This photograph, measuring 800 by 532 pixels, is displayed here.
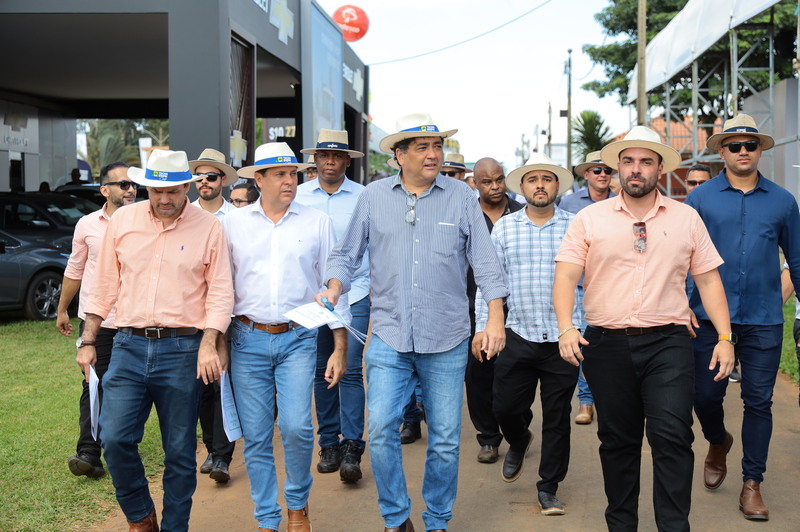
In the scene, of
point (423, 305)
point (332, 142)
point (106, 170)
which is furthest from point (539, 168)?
point (106, 170)

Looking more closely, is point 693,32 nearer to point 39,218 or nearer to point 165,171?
point 39,218

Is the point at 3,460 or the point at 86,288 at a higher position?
the point at 86,288

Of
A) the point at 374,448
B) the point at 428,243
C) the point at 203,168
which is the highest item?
the point at 203,168

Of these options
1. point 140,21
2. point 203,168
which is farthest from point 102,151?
point 203,168

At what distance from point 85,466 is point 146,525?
144 centimetres

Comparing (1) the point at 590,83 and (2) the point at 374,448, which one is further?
(1) the point at 590,83

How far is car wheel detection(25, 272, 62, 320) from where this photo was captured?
42.5ft

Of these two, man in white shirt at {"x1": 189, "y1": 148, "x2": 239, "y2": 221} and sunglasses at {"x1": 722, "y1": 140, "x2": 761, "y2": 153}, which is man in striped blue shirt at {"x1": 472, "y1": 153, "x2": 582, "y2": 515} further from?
man in white shirt at {"x1": 189, "y1": 148, "x2": 239, "y2": 221}

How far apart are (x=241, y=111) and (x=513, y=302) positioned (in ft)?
26.7

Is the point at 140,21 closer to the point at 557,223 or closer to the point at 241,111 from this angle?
the point at 241,111

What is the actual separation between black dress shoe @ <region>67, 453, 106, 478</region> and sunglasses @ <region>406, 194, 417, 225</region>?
9.37 ft

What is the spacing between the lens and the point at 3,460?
6.43 meters

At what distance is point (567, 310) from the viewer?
4.59 meters

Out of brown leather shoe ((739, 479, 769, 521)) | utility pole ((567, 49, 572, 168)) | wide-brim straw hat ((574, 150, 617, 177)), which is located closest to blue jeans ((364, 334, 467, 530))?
brown leather shoe ((739, 479, 769, 521))
